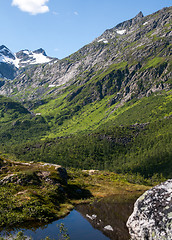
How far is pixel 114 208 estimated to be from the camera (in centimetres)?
5875

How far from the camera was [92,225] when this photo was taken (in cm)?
4597

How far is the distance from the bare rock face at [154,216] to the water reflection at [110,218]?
3.76 metres

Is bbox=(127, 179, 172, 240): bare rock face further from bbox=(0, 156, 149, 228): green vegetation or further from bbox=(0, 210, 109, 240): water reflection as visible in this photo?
bbox=(0, 156, 149, 228): green vegetation

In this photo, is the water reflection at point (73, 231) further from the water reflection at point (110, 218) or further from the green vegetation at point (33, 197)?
the green vegetation at point (33, 197)

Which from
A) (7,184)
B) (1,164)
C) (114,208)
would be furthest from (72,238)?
(1,164)

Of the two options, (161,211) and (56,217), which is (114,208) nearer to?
(56,217)

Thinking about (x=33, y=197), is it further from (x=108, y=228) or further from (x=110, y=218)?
(x=108, y=228)

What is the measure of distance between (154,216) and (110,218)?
18.7 meters

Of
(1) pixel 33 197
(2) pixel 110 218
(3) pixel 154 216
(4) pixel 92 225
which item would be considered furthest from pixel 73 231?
(1) pixel 33 197

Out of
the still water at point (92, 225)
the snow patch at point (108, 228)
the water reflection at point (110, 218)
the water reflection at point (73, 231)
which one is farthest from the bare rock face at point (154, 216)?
the water reflection at point (73, 231)

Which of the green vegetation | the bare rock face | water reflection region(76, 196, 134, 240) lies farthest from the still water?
the green vegetation

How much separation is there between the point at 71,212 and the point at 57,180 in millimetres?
25922

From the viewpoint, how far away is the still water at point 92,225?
129 feet

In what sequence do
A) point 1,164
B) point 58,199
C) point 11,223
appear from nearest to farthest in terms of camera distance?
1. point 11,223
2. point 58,199
3. point 1,164
